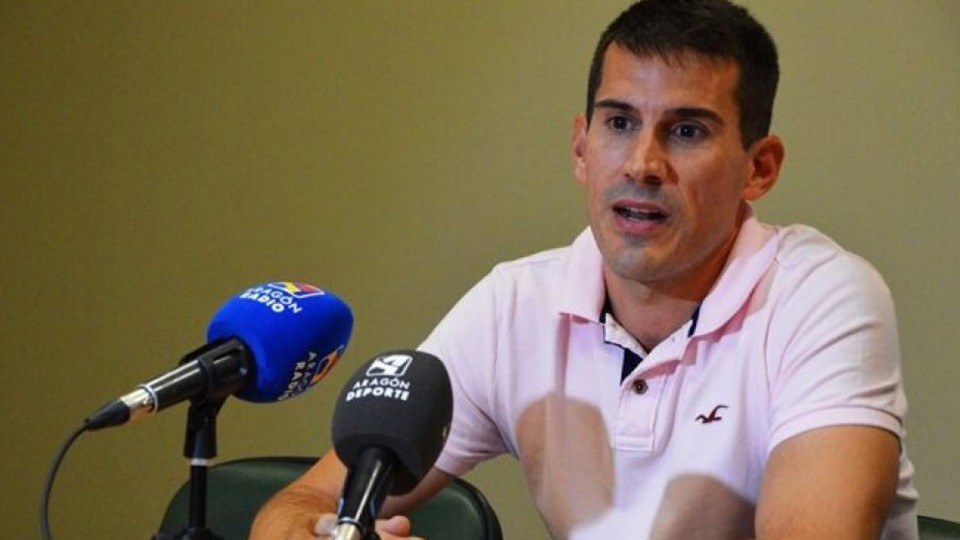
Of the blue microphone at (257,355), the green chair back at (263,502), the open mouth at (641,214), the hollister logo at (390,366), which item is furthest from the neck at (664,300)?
the hollister logo at (390,366)

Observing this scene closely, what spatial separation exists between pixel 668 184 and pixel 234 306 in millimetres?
785

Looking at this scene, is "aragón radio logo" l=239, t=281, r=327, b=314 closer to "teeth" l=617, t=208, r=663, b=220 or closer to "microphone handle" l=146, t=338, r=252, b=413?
"microphone handle" l=146, t=338, r=252, b=413

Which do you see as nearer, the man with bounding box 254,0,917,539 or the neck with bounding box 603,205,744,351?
the man with bounding box 254,0,917,539

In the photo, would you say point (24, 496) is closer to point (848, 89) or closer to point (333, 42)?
point (333, 42)

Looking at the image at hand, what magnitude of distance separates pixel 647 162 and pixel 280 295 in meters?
0.67

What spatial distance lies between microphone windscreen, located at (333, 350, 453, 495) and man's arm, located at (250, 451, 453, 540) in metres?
0.55

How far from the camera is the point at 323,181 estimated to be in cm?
362

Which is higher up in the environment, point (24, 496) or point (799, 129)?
point (799, 129)

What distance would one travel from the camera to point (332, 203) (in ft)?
11.9

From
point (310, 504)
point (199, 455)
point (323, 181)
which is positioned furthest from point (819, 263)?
point (323, 181)

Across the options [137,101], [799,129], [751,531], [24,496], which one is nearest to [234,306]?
[751,531]

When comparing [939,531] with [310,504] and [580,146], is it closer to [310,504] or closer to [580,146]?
[580,146]

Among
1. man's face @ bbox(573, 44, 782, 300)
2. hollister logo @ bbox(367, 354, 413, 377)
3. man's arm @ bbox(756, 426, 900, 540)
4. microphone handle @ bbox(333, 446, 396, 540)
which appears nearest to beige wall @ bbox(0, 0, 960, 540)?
man's face @ bbox(573, 44, 782, 300)

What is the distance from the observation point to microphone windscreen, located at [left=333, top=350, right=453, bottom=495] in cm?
141
